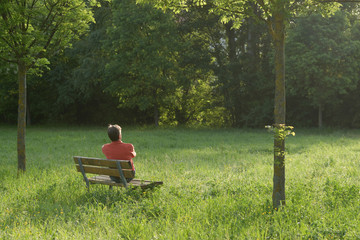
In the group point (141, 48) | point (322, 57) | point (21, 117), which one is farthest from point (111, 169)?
point (141, 48)

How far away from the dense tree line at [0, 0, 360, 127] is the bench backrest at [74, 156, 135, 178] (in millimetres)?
19475

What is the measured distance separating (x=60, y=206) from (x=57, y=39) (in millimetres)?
5366

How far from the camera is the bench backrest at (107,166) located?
6.35 metres

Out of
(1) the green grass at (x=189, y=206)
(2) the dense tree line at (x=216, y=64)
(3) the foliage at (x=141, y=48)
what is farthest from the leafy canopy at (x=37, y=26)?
(3) the foliage at (x=141, y=48)

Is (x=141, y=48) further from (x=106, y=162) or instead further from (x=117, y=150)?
(x=106, y=162)

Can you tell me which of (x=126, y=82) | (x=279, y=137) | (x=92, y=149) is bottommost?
(x=92, y=149)

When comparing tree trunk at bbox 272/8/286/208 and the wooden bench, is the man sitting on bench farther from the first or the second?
tree trunk at bbox 272/8/286/208

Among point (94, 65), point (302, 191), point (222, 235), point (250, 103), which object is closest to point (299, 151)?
point (302, 191)

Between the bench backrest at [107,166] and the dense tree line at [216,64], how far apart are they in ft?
A: 63.9

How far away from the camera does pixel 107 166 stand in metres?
6.54

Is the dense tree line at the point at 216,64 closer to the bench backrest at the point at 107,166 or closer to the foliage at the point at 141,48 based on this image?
the foliage at the point at 141,48

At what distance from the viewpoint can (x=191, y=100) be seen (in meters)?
35.4

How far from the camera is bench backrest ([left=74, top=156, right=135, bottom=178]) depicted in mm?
6352

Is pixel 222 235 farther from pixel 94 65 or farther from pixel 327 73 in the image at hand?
pixel 94 65
